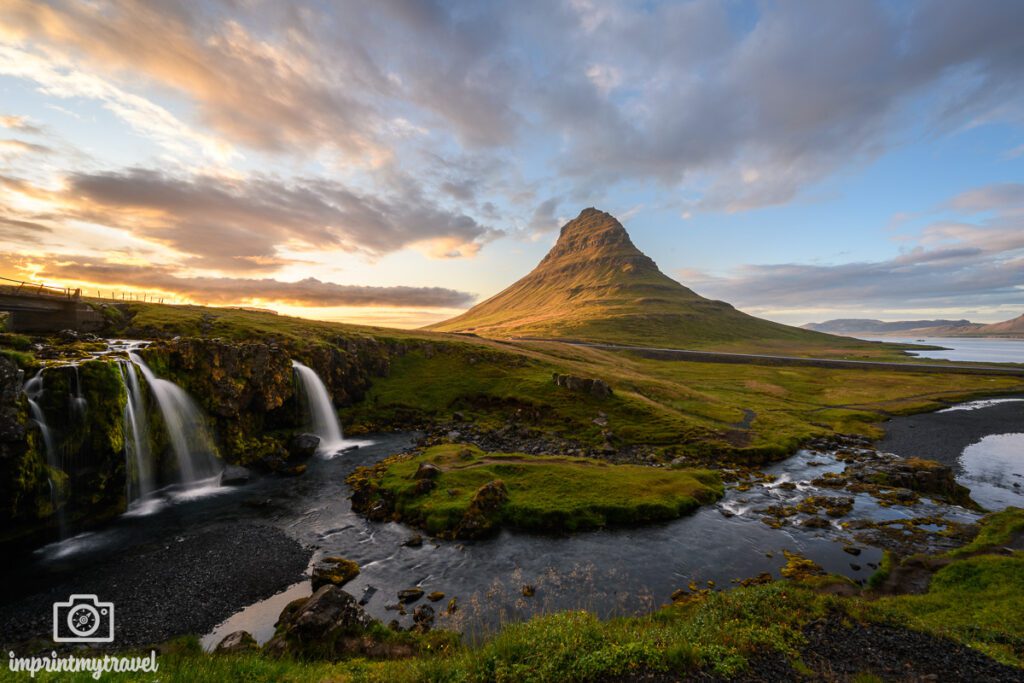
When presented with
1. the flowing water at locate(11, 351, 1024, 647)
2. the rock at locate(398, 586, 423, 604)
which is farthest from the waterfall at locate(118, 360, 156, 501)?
the rock at locate(398, 586, 423, 604)

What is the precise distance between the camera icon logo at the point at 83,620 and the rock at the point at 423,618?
15058 millimetres

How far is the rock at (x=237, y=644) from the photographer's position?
18828 mm

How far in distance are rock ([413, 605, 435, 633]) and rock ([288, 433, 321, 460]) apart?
3622 centimetres

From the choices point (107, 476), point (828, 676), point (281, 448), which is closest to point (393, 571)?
point (828, 676)

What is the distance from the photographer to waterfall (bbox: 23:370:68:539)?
103 ft

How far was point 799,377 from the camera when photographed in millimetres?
129875

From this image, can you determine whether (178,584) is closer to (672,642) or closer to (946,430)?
(672,642)

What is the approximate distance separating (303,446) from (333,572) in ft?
101

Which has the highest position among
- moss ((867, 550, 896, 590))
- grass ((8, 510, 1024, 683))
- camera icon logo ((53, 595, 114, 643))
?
grass ((8, 510, 1024, 683))

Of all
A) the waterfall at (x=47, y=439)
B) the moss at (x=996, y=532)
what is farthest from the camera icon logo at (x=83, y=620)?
the moss at (x=996, y=532)

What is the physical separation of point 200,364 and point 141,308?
54.9m

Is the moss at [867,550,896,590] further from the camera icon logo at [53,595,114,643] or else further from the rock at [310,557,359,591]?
the camera icon logo at [53,595,114,643]

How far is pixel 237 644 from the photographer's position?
1970cm

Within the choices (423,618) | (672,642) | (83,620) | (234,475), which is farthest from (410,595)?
(234,475)
